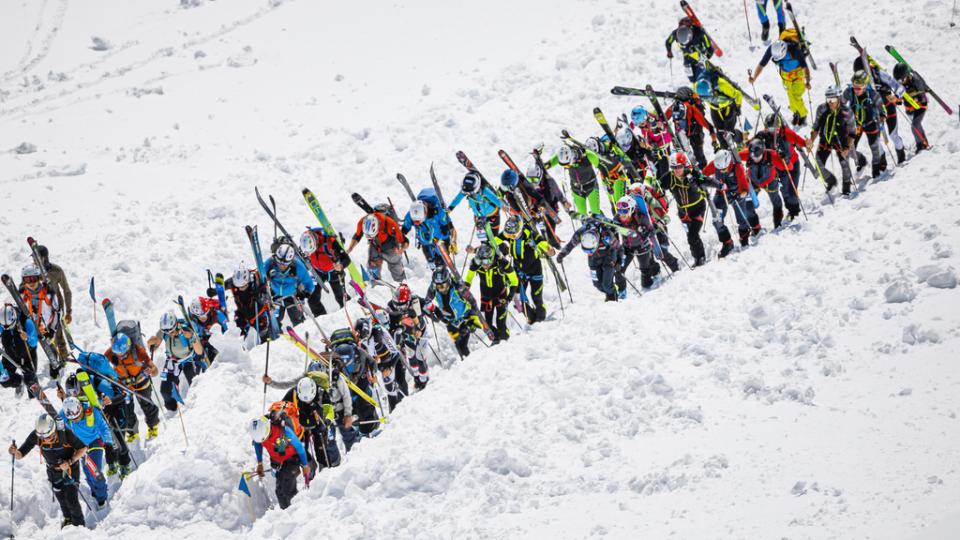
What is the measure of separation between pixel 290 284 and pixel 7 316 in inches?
197

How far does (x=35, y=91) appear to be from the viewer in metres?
33.9

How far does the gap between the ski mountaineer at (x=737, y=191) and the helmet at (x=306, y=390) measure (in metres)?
7.64

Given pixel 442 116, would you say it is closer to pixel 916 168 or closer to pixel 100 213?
pixel 100 213

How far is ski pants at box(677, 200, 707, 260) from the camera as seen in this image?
47.9 feet

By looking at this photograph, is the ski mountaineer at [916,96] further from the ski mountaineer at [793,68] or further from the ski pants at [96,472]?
the ski pants at [96,472]

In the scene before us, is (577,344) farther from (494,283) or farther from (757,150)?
(757,150)

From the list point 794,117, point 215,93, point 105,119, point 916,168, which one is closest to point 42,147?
point 105,119

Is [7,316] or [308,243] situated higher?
[7,316]

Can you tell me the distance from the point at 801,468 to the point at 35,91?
112 ft

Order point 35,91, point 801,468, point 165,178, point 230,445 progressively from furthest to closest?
point 35,91
point 165,178
point 230,445
point 801,468

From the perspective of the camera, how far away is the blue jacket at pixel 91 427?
41.4ft

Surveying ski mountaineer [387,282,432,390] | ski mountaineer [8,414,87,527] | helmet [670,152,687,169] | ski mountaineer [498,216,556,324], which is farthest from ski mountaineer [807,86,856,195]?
ski mountaineer [8,414,87,527]

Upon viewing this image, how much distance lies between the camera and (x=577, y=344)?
1187 centimetres

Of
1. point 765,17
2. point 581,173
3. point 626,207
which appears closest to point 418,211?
point 581,173
